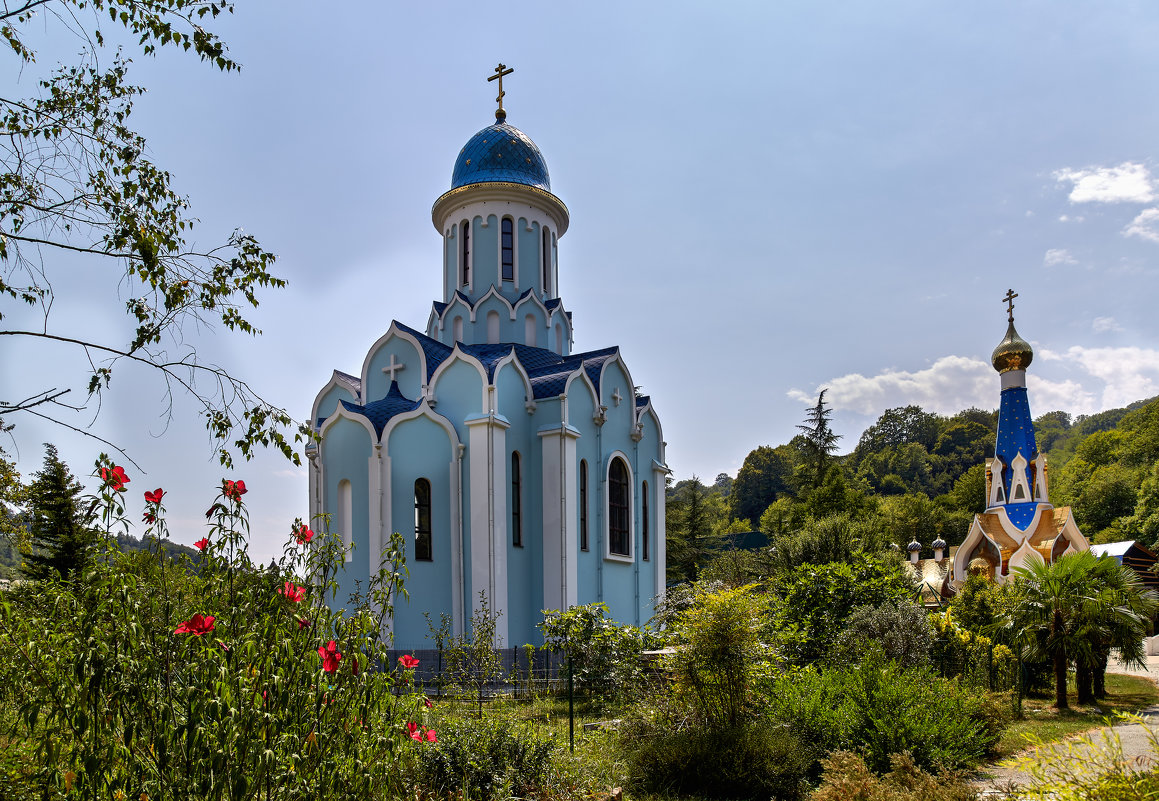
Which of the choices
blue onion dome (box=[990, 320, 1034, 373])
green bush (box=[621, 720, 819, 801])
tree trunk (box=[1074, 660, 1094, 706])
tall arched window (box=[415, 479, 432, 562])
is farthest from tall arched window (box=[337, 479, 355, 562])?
blue onion dome (box=[990, 320, 1034, 373])

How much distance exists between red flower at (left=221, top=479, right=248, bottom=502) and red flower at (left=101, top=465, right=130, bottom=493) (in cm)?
54

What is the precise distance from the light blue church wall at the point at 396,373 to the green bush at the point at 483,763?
39.7ft

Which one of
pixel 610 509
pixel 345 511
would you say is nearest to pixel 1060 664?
pixel 610 509

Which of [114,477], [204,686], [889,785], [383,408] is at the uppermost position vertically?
[383,408]

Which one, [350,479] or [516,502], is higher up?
[350,479]

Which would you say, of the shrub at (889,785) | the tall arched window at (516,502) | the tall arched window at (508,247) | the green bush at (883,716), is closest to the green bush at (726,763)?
the green bush at (883,716)

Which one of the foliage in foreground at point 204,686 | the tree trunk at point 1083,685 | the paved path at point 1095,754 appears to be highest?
the foliage in foreground at point 204,686

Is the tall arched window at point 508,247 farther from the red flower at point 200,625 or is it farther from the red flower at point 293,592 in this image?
the red flower at point 200,625

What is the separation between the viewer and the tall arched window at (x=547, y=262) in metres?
22.3

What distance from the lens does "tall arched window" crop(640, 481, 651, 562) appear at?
20953 mm

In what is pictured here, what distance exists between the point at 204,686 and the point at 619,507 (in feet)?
54.3

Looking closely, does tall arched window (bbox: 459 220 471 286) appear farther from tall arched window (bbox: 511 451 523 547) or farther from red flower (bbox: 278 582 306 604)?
red flower (bbox: 278 582 306 604)

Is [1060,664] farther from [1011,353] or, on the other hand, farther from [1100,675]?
[1011,353]

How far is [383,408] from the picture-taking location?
57.5 feet
